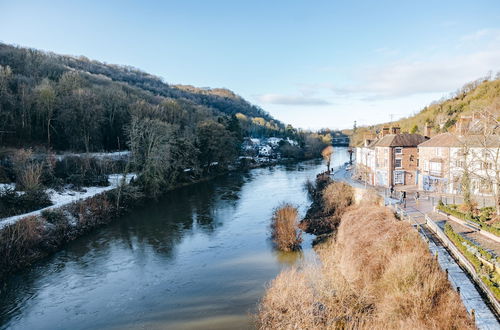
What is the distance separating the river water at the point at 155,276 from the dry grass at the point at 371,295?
9.84ft

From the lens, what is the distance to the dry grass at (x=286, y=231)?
73.0 ft

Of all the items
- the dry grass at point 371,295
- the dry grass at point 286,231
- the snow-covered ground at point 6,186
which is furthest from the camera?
the snow-covered ground at point 6,186

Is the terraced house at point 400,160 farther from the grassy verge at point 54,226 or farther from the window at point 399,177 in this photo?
the grassy verge at point 54,226

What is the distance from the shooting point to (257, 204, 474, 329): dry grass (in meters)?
10.8

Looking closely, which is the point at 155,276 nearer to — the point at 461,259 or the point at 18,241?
the point at 18,241

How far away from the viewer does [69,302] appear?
1617 cm

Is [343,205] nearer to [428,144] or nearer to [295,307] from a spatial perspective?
[428,144]

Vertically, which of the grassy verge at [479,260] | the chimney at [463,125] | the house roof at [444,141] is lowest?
the grassy verge at [479,260]

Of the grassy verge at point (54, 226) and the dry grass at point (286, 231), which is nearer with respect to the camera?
the grassy verge at point (54, 226)

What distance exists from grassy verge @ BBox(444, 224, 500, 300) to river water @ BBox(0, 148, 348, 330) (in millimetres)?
8358

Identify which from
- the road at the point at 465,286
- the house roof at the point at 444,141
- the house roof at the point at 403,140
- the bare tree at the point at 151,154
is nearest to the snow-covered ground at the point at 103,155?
the bare tree at the point at 151,154

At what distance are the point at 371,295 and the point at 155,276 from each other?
12.4m

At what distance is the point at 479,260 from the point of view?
46.3 ft

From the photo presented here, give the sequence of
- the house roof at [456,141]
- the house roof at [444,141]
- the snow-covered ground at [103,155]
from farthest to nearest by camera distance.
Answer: the snow-covered ground at [103,155] → the house roof at [444,141] → the house roof at [456,141]
